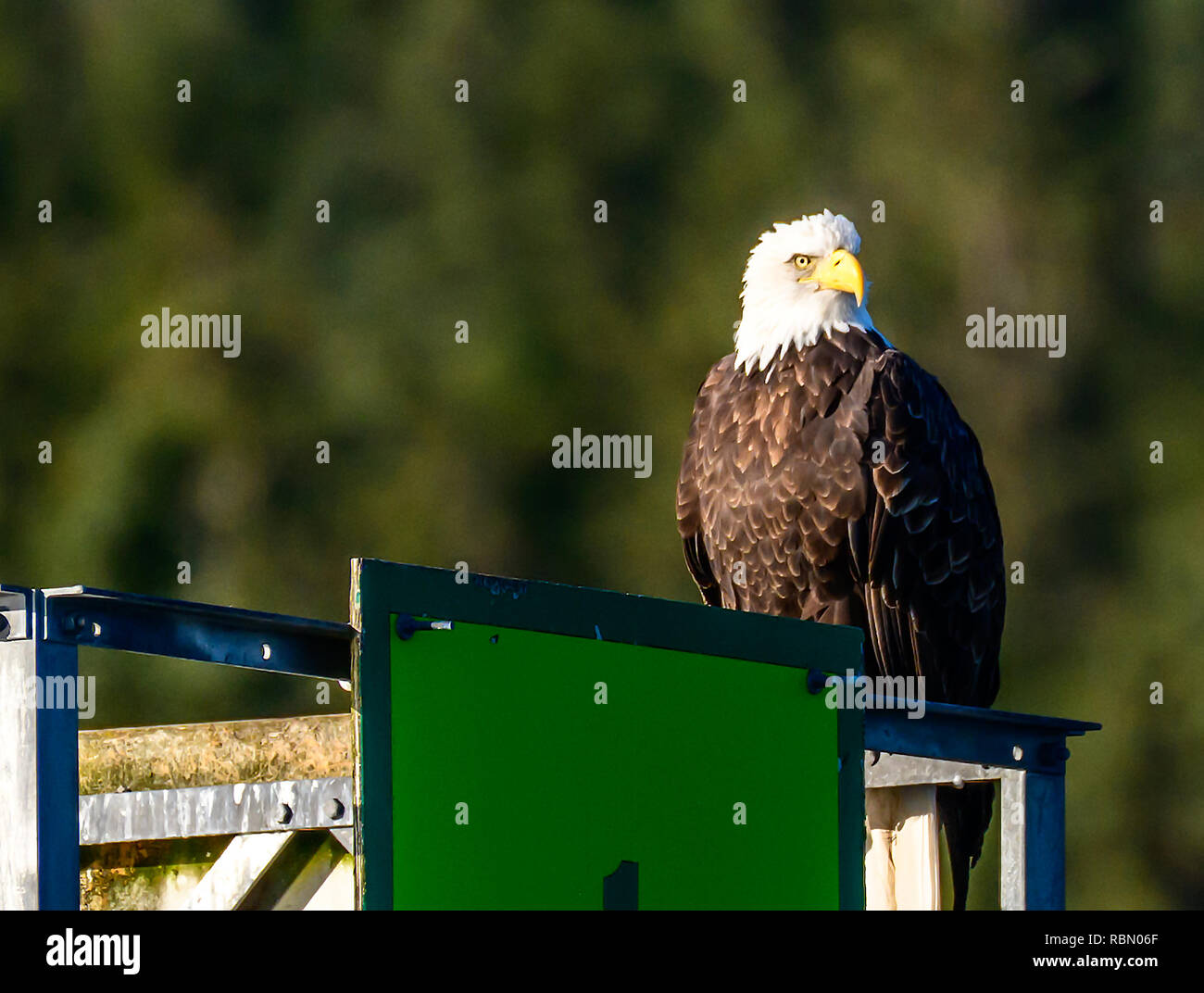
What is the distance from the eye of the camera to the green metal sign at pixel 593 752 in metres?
3.27

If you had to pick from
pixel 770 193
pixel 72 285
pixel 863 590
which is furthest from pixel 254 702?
pixel 863 590

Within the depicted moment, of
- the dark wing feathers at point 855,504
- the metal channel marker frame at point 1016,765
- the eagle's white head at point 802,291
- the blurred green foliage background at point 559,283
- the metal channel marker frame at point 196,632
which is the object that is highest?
the blurred green foliage background at point 559,283

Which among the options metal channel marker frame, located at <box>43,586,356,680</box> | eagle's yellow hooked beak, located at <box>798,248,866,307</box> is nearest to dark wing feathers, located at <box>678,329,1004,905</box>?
eagle's yellow hooked beak, located at <box>798,248,866,307</box>

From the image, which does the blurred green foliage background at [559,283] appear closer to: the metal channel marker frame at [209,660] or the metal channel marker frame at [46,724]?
the metal channel marker frame at [209,660]

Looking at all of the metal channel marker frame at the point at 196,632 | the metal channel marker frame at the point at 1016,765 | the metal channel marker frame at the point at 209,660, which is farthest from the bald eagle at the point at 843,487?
the metal channel marker frame at the point at 196,632

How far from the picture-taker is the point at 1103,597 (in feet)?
52.4

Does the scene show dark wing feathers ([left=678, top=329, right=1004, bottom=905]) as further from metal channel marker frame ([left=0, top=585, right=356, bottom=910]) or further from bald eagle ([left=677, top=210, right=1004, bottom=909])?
metal channel marker frame ([left=0, top=585, right=356, bottom=910])

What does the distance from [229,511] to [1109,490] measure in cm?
668

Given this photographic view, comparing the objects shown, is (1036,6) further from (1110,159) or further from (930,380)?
(930,380)

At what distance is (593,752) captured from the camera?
11.9 feet

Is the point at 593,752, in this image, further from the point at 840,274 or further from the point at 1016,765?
the point at 840,274

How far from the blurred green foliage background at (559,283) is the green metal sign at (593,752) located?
1045cm

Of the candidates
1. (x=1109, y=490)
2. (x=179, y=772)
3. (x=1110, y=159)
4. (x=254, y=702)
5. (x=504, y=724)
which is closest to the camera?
(x=504, y=724)
